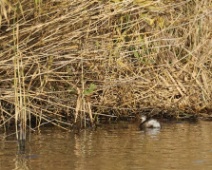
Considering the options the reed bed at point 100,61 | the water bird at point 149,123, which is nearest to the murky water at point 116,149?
the water bird at point 149,123

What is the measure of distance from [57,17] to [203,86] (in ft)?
7.35

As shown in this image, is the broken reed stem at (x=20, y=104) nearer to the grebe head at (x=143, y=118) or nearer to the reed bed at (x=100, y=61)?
the reed bed at (x=100, y=61)

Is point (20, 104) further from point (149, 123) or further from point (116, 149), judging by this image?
point (149, 123)

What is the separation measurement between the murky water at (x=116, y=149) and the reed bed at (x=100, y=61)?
0.28 metres

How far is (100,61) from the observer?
Result: 7992mm

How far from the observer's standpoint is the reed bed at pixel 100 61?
23.9 feet

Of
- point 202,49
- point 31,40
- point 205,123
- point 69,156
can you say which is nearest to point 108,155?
point 69,156

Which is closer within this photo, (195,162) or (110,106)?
(195,162)

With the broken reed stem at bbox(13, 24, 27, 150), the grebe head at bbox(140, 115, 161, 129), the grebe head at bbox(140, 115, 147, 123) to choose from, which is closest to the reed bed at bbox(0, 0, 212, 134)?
the broken reed stem at bbox(13, 24, 27, 150)

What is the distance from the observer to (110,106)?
841 cm

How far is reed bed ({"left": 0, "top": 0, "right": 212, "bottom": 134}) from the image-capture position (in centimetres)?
729

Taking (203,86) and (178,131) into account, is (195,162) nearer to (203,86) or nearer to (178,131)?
(178,131)

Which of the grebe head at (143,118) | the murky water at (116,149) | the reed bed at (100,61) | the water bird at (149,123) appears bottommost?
the murky water at (116,149)

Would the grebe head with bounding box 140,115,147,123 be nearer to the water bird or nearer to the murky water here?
the water bird
